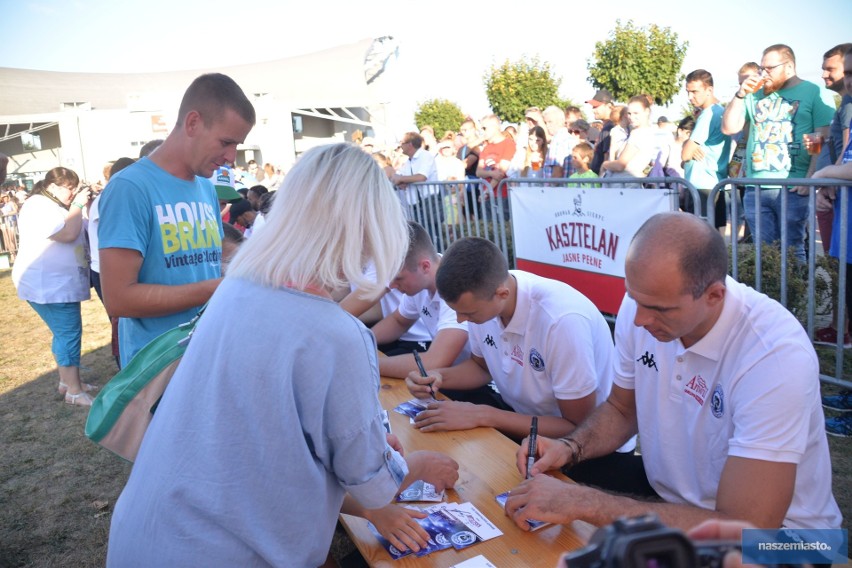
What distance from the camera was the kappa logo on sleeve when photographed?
214 centimetres

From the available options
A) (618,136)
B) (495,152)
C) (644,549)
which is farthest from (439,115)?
(644,549)

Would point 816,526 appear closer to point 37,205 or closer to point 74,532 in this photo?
point 74,532

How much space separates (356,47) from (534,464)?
58639 millimetres

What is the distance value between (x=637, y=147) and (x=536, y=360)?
411 centimetres

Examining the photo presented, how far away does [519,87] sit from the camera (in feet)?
82.3

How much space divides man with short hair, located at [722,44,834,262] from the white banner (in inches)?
48.3

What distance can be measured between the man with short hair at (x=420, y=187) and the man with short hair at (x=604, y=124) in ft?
6.63

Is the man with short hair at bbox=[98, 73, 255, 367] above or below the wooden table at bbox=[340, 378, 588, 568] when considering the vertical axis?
above

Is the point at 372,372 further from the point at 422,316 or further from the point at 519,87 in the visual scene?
the point at 519,87

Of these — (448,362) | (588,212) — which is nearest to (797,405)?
(448,362)

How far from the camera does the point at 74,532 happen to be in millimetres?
3719

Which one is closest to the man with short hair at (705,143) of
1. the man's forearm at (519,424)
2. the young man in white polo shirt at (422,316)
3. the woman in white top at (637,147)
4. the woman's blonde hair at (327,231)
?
the woman in white top at (637,147)

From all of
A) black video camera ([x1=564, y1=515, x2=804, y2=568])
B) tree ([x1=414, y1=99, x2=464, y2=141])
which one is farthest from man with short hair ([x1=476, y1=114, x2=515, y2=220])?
tree ([x1=414, y1=99, x2=464, y2=141])
